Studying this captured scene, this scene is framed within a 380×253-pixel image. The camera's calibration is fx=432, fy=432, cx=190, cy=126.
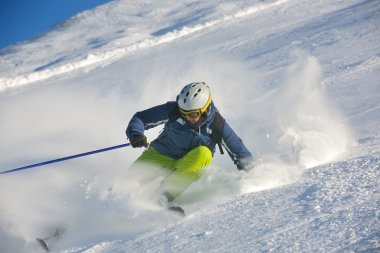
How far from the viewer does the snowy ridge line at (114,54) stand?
1986 cm

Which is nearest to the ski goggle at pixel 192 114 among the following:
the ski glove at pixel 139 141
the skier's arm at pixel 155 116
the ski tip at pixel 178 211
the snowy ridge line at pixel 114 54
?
the skier's arm at pixel 155 116

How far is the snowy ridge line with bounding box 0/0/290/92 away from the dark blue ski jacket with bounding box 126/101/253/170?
14.9 meters

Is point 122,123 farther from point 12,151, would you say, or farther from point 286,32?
point 286,32

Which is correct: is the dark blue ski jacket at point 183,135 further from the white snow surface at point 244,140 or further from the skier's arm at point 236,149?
the white snow surface at point 244,140

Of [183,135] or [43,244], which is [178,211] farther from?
[43,244]

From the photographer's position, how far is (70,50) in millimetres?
27047

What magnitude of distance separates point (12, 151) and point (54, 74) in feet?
41.8

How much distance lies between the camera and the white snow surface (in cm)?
301

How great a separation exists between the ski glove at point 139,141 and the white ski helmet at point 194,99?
47cm

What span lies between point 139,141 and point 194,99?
666 millimetres

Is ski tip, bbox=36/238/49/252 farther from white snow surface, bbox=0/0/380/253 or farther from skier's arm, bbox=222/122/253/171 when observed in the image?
skier's arm, bbox=222/122/253/171

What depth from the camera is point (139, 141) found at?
414cm

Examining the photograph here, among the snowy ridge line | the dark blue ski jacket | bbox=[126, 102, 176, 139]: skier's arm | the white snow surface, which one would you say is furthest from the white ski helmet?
the snowy ridge line

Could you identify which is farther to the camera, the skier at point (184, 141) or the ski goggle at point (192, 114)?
the ski goggle at point (192, 114)
